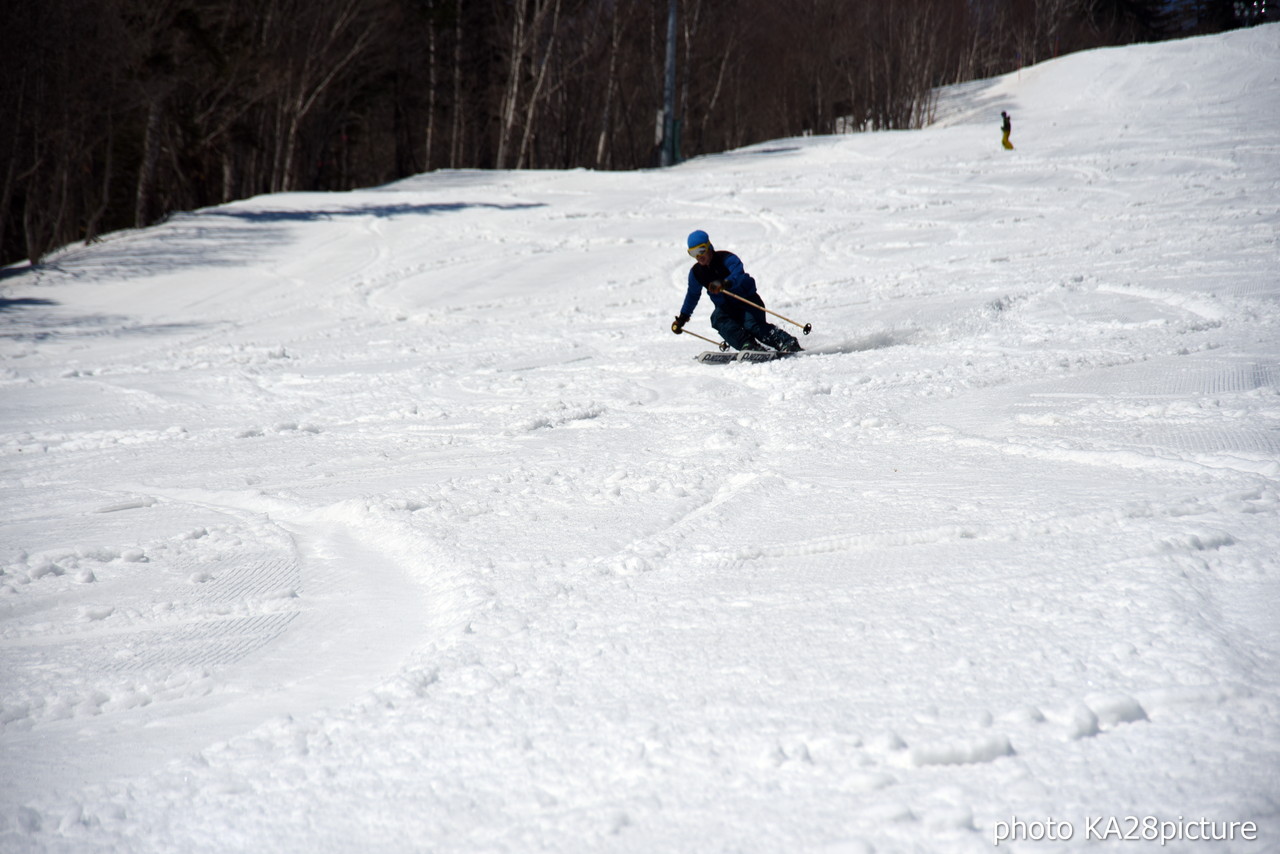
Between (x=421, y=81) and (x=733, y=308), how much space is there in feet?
93.6

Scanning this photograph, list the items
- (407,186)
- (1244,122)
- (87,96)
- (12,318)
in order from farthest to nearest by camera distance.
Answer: (407,186)
(1244,122)
(87,96)
(12,318)

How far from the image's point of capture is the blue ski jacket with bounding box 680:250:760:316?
8.51m

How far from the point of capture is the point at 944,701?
2508mm

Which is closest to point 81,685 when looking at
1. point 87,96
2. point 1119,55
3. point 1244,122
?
point 87,96

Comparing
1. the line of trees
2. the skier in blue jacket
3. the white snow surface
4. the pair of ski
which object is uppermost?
the line of trees

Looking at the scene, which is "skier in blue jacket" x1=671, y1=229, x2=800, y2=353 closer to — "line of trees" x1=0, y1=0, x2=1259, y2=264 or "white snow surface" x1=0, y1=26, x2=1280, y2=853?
"white snow surface" x1=0, y1=26, x2=1280, y2=853

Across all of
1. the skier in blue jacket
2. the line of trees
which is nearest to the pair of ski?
the skier in blue jacket

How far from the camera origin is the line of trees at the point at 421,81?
1554 centimetres

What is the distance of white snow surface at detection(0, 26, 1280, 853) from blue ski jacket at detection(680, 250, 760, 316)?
62cm

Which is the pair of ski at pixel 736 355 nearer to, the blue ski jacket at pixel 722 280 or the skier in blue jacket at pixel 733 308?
the skier in blue jacket at pixel 733 308

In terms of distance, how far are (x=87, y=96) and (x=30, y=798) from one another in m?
16.5

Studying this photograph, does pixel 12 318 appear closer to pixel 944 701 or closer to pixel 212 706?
pixel 212 706

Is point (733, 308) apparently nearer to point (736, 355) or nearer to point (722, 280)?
point (722, 280)

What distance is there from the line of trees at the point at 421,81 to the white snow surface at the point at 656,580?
762cm
